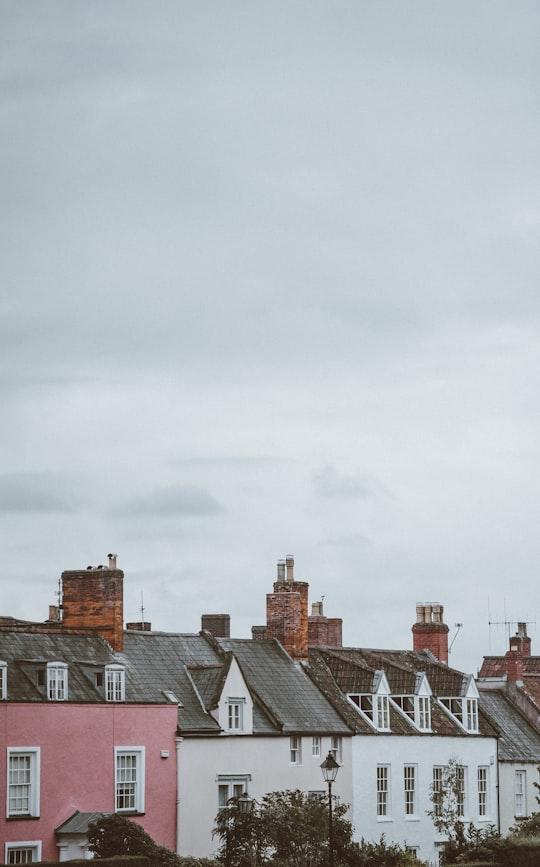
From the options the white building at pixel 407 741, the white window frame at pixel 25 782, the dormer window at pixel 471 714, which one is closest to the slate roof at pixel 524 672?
the white building at pixel 407 741

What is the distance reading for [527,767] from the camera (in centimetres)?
7125

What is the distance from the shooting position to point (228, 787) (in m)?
57.1

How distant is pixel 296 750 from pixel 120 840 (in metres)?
12.5

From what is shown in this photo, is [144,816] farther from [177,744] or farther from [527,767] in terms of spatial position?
[527,767]

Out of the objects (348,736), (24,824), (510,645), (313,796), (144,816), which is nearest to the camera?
(24,824)

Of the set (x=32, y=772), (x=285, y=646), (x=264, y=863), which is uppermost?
(x=285, y=646)

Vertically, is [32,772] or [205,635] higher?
[205,635]

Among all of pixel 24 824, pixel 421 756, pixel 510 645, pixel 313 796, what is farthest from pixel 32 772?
pixel 510 645

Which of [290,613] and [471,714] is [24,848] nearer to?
[290,613]

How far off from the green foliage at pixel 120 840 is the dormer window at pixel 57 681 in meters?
4.66

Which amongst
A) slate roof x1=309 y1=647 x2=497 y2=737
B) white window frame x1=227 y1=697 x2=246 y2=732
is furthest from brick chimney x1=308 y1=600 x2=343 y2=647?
white window frame x1=227 y1=697 x2=246 y2=732

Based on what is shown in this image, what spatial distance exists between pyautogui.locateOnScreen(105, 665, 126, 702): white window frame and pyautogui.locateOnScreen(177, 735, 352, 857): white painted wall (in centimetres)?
324

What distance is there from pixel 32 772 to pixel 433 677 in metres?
25.2

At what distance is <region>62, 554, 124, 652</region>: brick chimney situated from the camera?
57281mm
